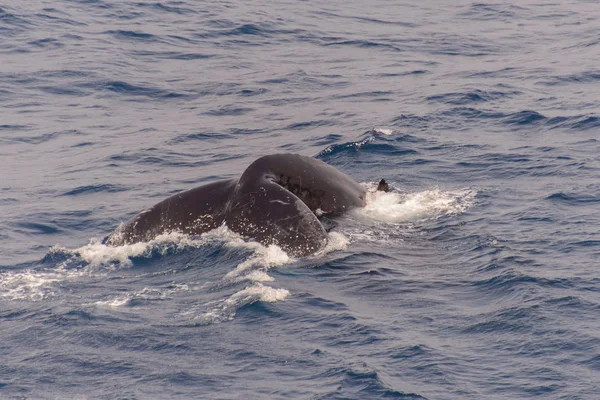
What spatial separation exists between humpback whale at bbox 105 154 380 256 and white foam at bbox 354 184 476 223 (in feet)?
0.93

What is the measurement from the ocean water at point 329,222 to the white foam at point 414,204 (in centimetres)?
7

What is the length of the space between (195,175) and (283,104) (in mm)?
6821

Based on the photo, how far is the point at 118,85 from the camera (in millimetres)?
29656

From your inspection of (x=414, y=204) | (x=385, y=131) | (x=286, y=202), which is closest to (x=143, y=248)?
(x=286, y=202)

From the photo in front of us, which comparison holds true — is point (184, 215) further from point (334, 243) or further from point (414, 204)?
point (414, 204)

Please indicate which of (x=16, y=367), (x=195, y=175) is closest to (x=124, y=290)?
(x=16, y=367)

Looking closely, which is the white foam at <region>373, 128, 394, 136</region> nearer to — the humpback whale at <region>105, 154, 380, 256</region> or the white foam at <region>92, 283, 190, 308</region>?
the humpback whale at <region>105, 154, 380, 256</region>

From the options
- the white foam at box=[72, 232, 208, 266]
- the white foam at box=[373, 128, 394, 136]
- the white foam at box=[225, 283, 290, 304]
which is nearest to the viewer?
the white foam at box=[225, 283, 290, 304]

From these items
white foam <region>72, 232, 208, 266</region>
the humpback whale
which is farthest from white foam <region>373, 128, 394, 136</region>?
white foam <region>72, 232, 208, 266</region>

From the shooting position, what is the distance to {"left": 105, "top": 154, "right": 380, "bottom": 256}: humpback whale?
1395 centimetres

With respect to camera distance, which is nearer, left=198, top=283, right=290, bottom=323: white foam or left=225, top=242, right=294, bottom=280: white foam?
left=198, top=283, right=290, bottom=323: white foam

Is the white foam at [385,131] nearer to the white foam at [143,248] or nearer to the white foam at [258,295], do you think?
the white foam at [143,248]

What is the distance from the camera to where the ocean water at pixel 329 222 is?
35.9 ft

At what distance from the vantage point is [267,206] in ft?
46.3
